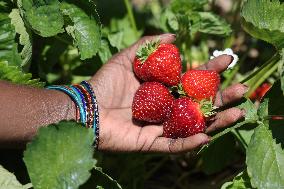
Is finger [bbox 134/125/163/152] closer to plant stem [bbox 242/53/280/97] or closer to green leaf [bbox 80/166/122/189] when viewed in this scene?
green leaf [bbox 80/166/122/189]

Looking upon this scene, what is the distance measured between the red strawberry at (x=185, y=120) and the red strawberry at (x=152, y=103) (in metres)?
0.03

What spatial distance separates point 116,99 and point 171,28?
17.6 inches

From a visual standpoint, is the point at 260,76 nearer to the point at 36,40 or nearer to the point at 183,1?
the point at 183,1

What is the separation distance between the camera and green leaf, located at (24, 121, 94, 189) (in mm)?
1255

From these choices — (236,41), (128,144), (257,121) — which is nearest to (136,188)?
(128,144)

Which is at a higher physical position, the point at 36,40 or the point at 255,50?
the point at 36,40

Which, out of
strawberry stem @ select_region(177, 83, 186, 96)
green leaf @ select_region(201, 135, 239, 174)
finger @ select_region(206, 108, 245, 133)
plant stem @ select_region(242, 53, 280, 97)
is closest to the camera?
finger @ select_region(206, 108, 245, 133)

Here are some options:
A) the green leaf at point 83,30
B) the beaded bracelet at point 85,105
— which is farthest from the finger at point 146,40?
the beaded bracelet at point 85,105

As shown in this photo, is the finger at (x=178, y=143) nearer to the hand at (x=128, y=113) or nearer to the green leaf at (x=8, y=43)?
the hand at (x=128, y=113)

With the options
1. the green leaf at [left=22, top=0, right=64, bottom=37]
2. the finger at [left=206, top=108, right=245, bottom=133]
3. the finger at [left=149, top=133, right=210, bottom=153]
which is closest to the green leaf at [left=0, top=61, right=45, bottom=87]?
the green leaf at [left=22, top=0, right=64, bottom=37]

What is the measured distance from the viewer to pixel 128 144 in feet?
5.03

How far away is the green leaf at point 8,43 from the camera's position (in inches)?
64.7

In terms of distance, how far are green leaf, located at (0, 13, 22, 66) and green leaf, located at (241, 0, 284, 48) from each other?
71cm

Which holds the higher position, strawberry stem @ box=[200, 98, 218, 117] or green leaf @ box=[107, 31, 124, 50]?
green leaf @ box=[107, 31, 124, 50]
